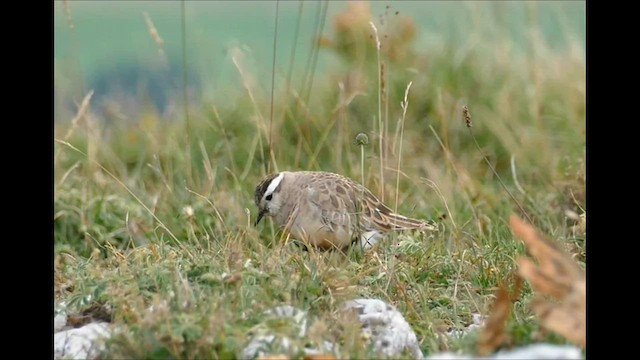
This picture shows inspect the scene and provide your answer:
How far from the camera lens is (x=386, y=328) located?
17.6ft

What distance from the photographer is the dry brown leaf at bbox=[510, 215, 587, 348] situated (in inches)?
187

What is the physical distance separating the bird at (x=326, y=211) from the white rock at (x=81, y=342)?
203 cm

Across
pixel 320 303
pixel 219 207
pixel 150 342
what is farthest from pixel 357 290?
pixel 219 207

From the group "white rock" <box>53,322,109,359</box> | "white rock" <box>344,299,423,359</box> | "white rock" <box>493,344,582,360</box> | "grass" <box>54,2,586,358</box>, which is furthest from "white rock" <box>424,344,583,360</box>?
"white rock" <box>53,322,109,359</box>

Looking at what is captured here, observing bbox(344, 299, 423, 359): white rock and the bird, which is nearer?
bbox(344, 299, 423, 359): white rock

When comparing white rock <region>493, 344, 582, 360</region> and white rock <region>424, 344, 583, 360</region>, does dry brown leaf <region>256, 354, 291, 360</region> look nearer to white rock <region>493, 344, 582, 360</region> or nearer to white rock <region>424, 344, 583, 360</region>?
white rock <region>424, 344, 583, 360</region>

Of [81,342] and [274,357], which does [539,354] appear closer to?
[274,357]

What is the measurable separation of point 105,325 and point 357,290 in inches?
50.5

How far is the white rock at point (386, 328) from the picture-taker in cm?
527

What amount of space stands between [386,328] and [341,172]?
4175 millimetres

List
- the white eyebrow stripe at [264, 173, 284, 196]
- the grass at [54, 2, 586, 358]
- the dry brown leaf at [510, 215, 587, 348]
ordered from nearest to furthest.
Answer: the dry brown leaf at [510, 215, 587, 348] → the grass at [54, 2, 586, 358] → the white eyebrow stripe at [264, 173, 284, 196]

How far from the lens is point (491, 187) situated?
947cm

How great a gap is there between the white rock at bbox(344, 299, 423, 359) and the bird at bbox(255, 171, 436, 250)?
5.27 feet

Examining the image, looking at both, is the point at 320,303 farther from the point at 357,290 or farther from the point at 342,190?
the point at 342,190
